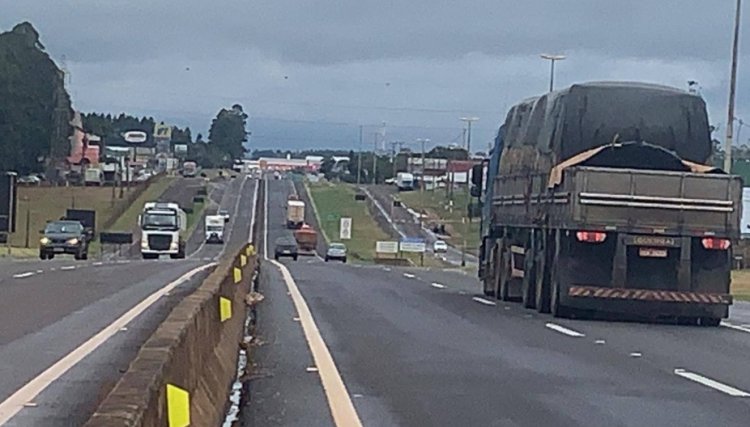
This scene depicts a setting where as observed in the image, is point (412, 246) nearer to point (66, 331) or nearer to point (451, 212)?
point (451, 212)

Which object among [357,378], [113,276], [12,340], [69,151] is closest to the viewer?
[357,378]

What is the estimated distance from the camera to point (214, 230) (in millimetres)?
118375

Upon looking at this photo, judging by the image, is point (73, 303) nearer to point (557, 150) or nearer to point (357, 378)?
point (557, 150)

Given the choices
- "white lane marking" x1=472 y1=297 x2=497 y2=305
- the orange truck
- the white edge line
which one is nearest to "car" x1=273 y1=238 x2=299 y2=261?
the orange truck

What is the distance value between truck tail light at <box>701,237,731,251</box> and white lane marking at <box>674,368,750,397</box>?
8.69m

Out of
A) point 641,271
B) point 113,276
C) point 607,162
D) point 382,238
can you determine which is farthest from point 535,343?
point 382,238

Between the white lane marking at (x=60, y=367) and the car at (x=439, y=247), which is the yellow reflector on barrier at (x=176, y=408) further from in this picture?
the car at (x=439, y=247)

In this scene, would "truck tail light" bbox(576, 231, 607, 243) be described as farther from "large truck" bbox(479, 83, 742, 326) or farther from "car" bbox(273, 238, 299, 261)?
"car" bbox(273, 238, 299, 261)

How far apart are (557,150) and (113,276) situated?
1648 centimetres

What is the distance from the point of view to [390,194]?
198 m

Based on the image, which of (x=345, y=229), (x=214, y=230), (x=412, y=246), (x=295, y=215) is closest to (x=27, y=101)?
(x=295, y=215)

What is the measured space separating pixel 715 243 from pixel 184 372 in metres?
18.2

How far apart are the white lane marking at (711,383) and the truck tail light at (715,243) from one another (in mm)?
8687

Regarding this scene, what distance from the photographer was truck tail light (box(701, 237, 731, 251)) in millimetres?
26891
